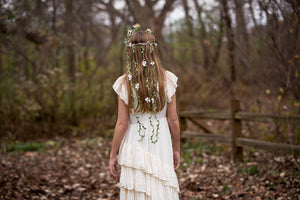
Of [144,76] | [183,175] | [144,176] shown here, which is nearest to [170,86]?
[144,76]

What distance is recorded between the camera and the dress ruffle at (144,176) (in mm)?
2686

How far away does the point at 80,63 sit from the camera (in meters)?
10.9

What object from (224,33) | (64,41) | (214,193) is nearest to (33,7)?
(64,41)

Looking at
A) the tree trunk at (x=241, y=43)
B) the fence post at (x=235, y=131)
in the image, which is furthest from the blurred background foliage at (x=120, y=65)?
the fence post at (x=235, y=131)

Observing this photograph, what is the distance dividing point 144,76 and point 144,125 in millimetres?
466

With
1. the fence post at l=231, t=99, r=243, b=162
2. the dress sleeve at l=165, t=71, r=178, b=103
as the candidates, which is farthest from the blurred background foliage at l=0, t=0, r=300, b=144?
the dress sleeve at l=165, t=71, r=178, b=103

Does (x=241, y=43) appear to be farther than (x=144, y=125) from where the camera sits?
Yes

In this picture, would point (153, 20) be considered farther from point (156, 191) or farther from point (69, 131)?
point (156, 191)

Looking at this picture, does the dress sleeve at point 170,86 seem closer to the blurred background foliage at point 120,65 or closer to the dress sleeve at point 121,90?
the dress sleeve at point 121,90

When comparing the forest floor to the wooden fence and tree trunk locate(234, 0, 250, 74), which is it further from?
tree trunk locate(234, 0, 250, 74)

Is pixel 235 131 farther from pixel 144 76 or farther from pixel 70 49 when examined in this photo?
pixel 70 49

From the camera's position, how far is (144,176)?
107 inches

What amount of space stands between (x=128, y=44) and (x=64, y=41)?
6.22m

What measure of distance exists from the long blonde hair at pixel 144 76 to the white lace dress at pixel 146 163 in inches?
3.1
